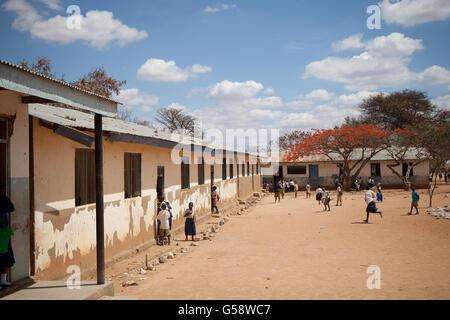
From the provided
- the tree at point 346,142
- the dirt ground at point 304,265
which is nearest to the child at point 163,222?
the dirt ground at point 304,265

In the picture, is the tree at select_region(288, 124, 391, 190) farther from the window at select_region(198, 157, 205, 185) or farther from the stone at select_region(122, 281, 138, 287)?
the stone at select_region(122, 281, 138, 287)

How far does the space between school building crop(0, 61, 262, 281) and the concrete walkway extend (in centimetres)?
42

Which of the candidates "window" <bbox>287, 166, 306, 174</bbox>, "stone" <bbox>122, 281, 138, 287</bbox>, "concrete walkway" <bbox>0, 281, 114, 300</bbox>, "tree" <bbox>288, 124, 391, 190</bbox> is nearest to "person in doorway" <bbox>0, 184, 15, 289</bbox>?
"concrete walkway" <bbox>0, 281, 114, 300</bbox>

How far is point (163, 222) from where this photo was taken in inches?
452

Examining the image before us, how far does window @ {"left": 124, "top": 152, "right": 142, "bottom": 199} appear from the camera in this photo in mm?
10070

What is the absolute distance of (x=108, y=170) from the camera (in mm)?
8906

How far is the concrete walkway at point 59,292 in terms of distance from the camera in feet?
16.8

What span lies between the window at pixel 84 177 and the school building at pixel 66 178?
0.07 feet
